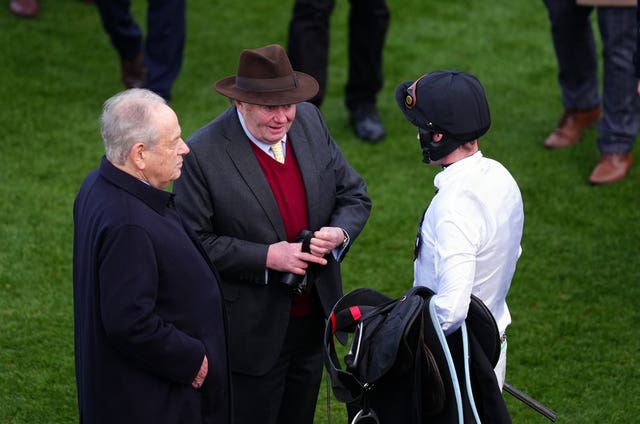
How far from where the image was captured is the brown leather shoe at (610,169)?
23.6 ft

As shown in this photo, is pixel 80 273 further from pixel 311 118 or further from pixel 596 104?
pixel 596 104

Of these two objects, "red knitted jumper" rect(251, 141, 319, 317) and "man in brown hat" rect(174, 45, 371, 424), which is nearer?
"man in brown hat" rect(174, 45, 371, 424)

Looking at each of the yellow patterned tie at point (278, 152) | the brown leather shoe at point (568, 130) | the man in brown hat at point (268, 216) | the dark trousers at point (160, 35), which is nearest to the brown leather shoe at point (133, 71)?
the dark trousers at point (160, 35)

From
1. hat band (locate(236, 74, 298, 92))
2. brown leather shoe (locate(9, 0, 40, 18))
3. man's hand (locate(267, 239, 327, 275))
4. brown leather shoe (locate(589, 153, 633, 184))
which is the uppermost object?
hat band (locate(236, 74, 298, 92))

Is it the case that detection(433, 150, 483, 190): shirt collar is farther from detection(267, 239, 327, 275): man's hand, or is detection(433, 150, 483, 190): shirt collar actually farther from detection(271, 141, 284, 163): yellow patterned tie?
detection(271, 141, 284, 163): yellow patterned tie

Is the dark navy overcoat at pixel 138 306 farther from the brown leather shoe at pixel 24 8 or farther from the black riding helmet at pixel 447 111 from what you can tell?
the brown leather shoe at pixel 24 8

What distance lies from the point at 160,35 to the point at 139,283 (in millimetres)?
4918

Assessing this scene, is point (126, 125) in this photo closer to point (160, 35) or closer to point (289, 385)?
point (289, 385)

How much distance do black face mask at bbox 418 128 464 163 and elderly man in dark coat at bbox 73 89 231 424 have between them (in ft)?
2.76

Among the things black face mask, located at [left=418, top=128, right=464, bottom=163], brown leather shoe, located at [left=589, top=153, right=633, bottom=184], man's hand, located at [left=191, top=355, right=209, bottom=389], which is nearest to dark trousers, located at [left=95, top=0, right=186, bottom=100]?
brown leather shoe, located at [left=589, top=153, right=633, bottom=184]

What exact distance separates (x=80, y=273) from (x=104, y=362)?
1.04ft

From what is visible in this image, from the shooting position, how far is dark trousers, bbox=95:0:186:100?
7.97 m

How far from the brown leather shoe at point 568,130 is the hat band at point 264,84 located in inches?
158

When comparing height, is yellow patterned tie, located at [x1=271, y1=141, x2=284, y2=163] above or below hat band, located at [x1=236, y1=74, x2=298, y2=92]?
below
